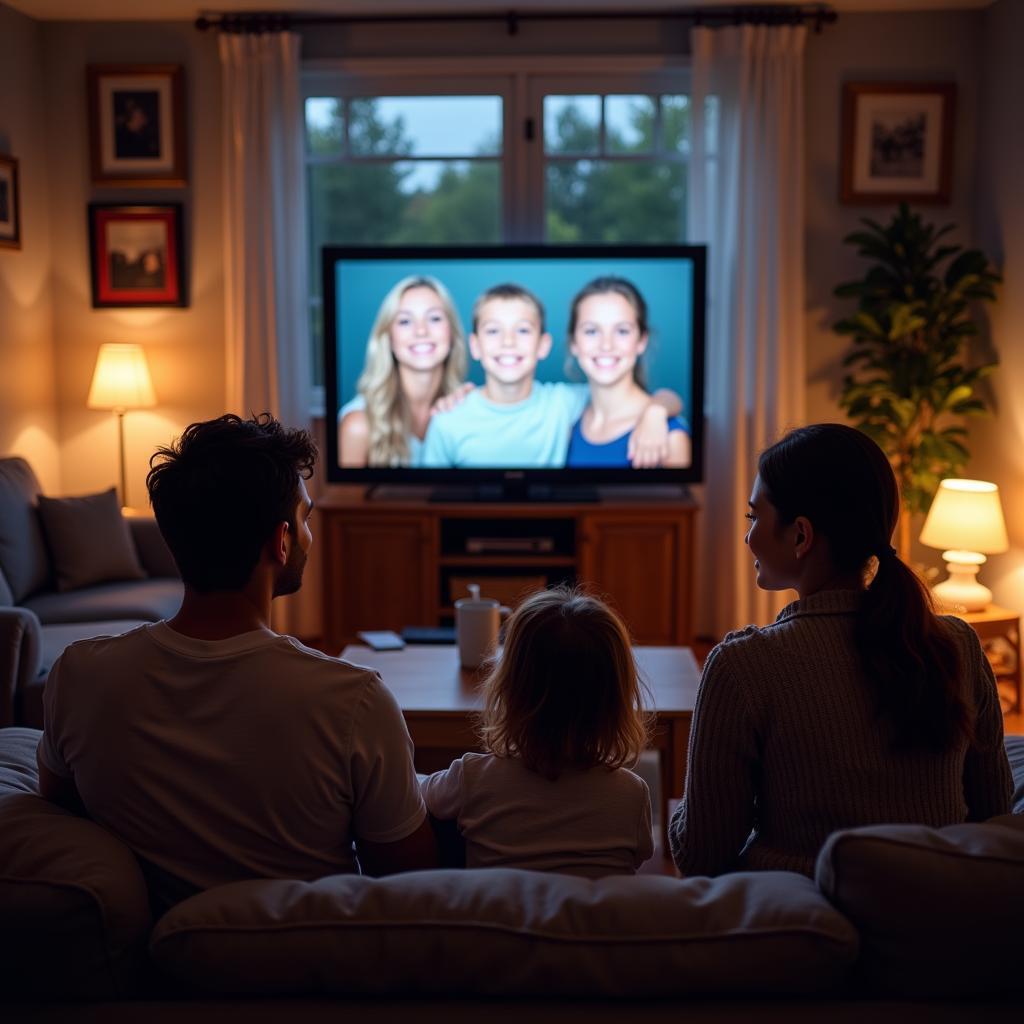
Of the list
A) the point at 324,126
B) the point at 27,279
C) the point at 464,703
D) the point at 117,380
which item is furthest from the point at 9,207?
the point at 464,703

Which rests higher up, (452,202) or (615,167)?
(615,167)

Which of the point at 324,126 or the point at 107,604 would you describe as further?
the point at 324,126

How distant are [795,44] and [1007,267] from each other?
1223mm

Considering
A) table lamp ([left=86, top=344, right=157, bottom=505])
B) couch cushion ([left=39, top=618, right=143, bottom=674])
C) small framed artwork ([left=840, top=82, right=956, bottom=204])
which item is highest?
small framed artwork ([left=840, top=82, right=956, bottom=204])

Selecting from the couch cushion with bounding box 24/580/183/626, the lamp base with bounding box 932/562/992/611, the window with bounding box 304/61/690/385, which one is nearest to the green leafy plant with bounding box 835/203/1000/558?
the lamp base with bounding box 932/562/992/611

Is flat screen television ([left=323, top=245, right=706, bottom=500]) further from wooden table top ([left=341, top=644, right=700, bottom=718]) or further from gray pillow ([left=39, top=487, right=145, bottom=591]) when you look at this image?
wooden table top ([left=341, top=644, right=700, bottom=718])

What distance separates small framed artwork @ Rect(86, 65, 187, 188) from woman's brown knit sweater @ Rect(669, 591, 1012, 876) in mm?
Answer: 4250

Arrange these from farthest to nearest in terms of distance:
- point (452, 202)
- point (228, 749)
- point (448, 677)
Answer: point (452, 202), point (448, 677), point (228, 749)

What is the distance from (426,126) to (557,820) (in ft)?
13.8

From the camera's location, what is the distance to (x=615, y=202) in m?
5.09

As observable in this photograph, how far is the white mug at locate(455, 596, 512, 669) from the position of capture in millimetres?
2980

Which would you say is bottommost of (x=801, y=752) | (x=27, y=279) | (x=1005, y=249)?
(x=801, y=752)

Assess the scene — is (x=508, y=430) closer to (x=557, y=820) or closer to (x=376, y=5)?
(x=376, y=5)

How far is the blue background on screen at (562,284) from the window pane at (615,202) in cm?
53
